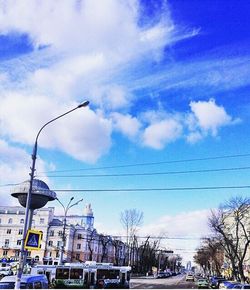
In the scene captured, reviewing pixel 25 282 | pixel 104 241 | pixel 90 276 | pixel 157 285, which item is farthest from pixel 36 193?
pixel 104 241

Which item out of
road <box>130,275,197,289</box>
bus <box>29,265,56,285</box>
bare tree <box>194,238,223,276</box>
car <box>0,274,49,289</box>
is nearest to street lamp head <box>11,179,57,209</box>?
bus <box>29,265,56,285</box>

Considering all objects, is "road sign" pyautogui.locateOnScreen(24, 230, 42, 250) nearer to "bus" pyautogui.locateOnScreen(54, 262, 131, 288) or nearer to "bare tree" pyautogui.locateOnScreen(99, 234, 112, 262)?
"bus" pyautogui.locateOnScreen(54, 262, 131, 288)

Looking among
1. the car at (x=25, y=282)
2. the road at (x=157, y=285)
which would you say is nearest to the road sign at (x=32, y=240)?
the car at (x=25, y=282)

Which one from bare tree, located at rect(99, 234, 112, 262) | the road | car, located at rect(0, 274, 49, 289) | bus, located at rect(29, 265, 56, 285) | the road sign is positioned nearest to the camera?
the road sign

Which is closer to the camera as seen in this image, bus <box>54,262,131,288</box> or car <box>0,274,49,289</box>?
car <box>0,274,49,289</box>

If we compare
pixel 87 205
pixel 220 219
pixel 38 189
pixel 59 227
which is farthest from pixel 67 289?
pixel 87 205

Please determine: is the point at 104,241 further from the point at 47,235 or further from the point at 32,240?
the point at 32,240

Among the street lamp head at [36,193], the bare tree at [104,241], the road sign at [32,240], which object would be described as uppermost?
the bare tree at [104,241]

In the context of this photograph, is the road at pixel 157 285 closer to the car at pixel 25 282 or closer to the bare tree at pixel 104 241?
the bare tree at pixel 104 241

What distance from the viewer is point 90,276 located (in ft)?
129

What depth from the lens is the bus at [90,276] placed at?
3897 centimetres

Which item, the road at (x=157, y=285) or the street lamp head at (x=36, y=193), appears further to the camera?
the road at (x=157, y=285)

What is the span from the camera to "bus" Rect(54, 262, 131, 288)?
128 ft

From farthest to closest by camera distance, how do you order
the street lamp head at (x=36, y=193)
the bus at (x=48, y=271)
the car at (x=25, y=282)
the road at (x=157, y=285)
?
the road at (x=157, y=285) → the bus at (x=48, y=271) → the street lamp head at (x=36, y=193) → the car at (x=25, y=282)
